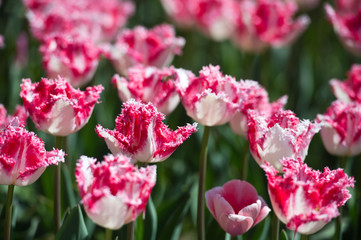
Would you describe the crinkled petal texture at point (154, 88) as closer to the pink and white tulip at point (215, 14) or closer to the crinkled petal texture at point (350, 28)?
the crinkled petal texture at point (350, 28)

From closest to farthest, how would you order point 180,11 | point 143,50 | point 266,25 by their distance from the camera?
point 143,50 → point 266,25 → point 180,11

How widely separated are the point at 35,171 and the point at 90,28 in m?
1.02

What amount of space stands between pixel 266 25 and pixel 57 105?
A: 1.19m

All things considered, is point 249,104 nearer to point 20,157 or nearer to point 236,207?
point 236,207

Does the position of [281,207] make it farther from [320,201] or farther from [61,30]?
[61,30]

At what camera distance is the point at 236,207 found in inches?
40.6

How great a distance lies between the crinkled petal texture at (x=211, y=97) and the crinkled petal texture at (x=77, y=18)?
58cm

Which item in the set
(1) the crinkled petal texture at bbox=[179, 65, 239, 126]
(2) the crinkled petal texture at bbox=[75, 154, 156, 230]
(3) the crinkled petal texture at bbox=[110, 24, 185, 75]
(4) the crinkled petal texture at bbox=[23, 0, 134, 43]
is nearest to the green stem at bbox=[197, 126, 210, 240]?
(1) the crinkled petal texture at bbox=[179, 65, 239, 126]

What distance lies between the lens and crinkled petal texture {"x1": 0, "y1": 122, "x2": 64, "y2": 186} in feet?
3.01

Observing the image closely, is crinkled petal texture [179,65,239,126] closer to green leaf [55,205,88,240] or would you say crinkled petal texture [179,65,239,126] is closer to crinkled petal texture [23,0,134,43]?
green leaf [55,205,88,240]

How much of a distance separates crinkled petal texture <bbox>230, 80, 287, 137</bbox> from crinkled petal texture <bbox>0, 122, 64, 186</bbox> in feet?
1.32

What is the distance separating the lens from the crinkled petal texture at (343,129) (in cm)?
119

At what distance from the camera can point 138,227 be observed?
1.18 meters

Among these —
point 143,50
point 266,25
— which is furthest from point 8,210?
point 266,25
